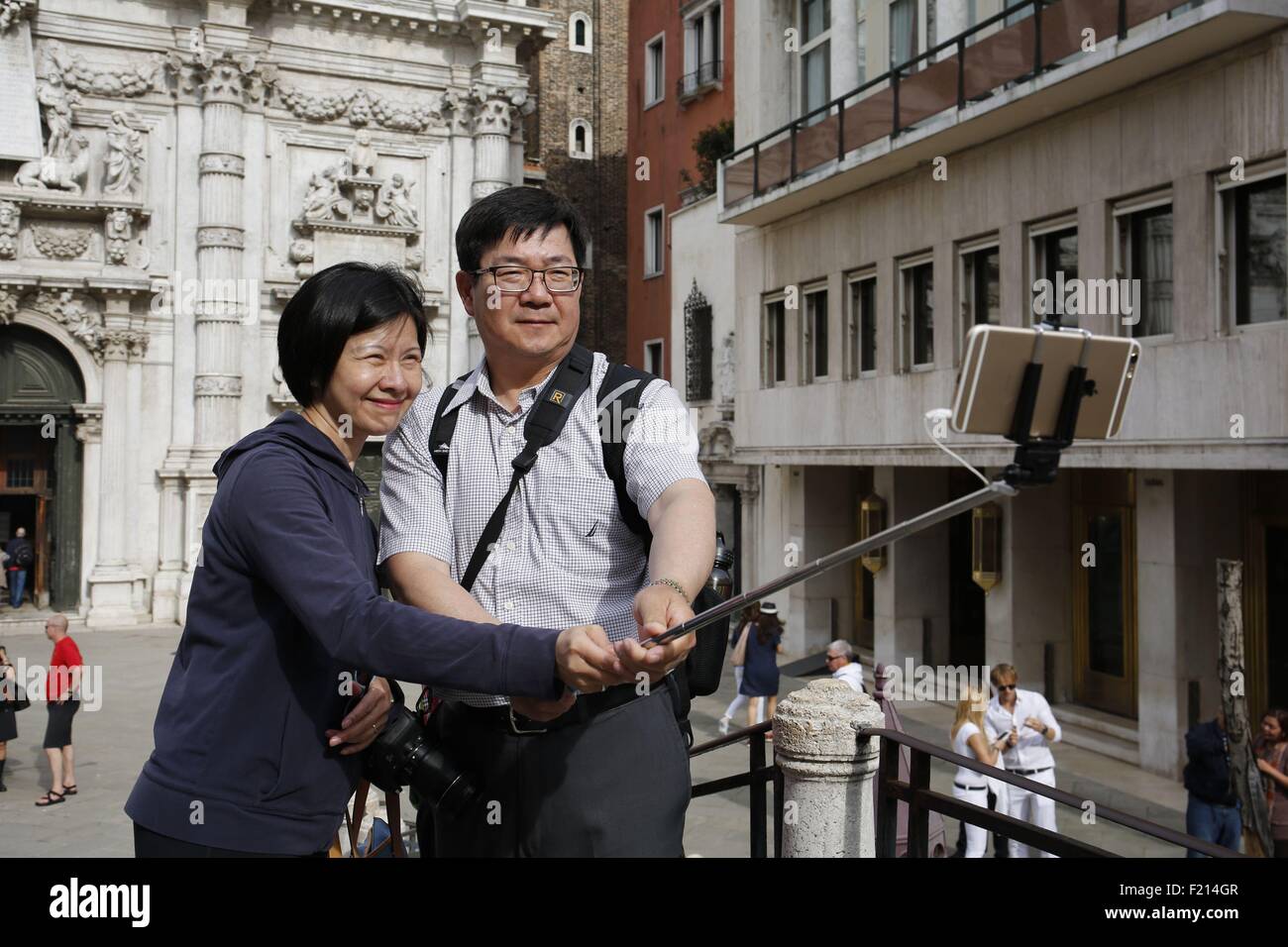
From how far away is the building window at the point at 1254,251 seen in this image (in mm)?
12008

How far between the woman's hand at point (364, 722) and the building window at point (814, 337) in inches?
719

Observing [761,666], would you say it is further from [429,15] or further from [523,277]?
[429,15]

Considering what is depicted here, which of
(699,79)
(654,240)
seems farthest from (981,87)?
(654,240)

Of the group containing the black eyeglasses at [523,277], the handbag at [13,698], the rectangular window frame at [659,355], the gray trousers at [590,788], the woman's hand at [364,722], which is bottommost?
the handbag at [13,698]

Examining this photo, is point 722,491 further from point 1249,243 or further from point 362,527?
point 362,527

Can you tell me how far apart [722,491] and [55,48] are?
16442 millimetres

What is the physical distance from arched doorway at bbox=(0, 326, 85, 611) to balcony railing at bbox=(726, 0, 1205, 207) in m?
14.5

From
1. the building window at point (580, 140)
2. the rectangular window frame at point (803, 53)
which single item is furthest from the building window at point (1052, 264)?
the building window at point (580, 140)

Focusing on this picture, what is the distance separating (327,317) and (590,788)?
4.01 ft

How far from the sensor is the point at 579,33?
39.8 meters

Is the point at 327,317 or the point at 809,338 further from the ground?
the point at 809,338

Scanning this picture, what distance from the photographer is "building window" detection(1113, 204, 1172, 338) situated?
1347cm

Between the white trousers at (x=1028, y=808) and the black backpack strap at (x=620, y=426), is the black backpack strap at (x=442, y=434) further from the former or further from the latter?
the white trousers at (x=1028, y=808)

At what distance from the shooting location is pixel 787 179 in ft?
65.8
